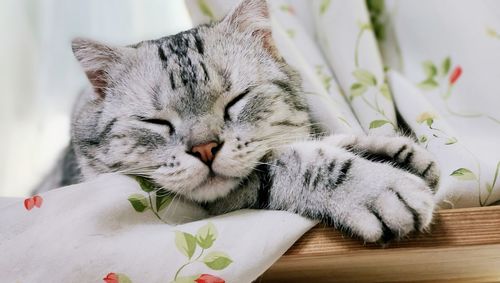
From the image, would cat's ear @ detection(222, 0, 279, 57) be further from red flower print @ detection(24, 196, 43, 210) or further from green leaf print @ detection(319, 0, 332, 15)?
red flower print @ detection(24, 196, 43, 210)

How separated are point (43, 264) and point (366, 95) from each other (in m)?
0.61

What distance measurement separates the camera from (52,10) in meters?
1.49

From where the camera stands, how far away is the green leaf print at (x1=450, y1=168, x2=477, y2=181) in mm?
729

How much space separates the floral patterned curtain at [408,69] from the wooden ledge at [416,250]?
0.10 metres

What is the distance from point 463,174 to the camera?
733 millimetres

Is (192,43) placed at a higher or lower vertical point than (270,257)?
higher

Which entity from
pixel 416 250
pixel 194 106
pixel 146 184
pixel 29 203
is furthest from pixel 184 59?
pixel 416 250

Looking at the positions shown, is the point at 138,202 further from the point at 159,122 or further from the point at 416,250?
the point at 416,250

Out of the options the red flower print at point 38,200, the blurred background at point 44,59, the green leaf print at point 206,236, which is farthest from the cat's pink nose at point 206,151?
the blurred background at point 44,59

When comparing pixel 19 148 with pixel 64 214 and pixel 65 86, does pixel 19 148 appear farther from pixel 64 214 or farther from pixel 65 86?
pixel 64 214

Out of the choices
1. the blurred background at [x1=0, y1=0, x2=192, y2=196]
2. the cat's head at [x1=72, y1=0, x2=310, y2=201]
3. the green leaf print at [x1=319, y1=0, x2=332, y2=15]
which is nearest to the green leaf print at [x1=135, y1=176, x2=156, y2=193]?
the cat's head at [x1=72, y1=0, x2=310, y2=201]

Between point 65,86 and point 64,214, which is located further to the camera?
point 65,86

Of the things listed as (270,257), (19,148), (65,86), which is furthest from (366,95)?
(19,148)

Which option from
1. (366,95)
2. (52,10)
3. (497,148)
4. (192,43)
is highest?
(52,10)
